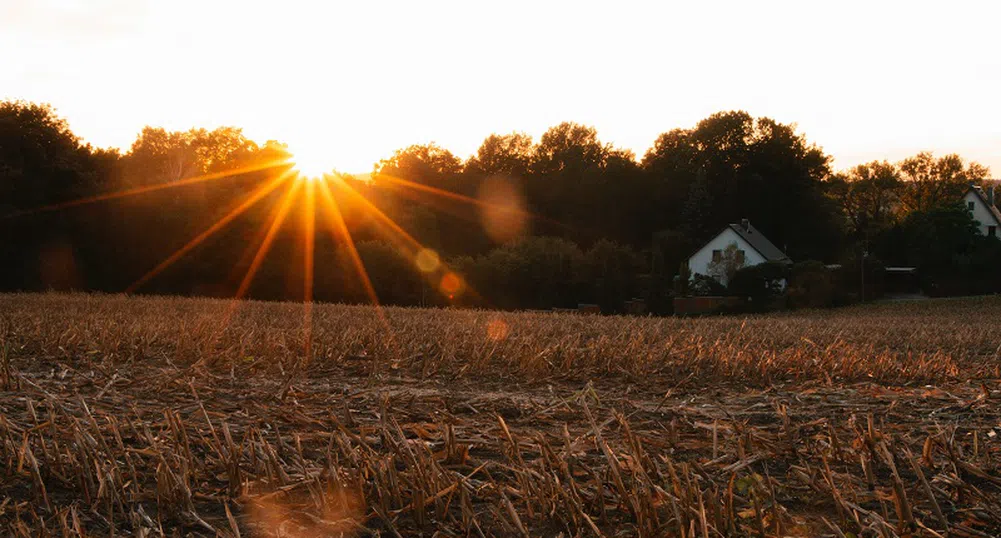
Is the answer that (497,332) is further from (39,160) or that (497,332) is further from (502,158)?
(502,158)

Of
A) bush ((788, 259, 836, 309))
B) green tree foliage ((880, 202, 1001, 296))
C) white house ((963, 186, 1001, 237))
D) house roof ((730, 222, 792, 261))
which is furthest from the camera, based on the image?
white house ((963, 186, 1001, 237))

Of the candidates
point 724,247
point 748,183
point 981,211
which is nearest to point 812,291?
point 724,247

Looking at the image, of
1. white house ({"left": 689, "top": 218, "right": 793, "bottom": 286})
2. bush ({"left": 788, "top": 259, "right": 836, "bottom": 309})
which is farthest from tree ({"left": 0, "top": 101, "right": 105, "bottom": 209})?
white house ({"left": 689, "top": 218, "right": 793, "bottom": 286})

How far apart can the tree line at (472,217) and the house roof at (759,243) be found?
12.9 feet

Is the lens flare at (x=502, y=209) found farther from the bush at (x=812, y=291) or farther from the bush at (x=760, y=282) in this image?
the bush at (x=812, y=291)

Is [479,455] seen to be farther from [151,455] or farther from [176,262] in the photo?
[176,262]

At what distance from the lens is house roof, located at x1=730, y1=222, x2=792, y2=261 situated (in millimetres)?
55438

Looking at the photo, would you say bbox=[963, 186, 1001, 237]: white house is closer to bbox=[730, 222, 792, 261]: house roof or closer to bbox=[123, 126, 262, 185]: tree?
bbox=[730, 222, 792, 261]: house roof

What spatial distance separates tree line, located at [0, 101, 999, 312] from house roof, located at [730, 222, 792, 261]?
3.94m

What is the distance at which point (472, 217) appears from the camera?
2340 inches

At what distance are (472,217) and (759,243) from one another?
20.3 meters

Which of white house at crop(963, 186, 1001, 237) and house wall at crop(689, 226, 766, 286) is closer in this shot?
house wall at crop(689, 226, 766, 286)

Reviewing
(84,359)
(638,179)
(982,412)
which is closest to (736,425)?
(982,412)

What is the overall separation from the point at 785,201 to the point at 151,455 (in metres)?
68.7
